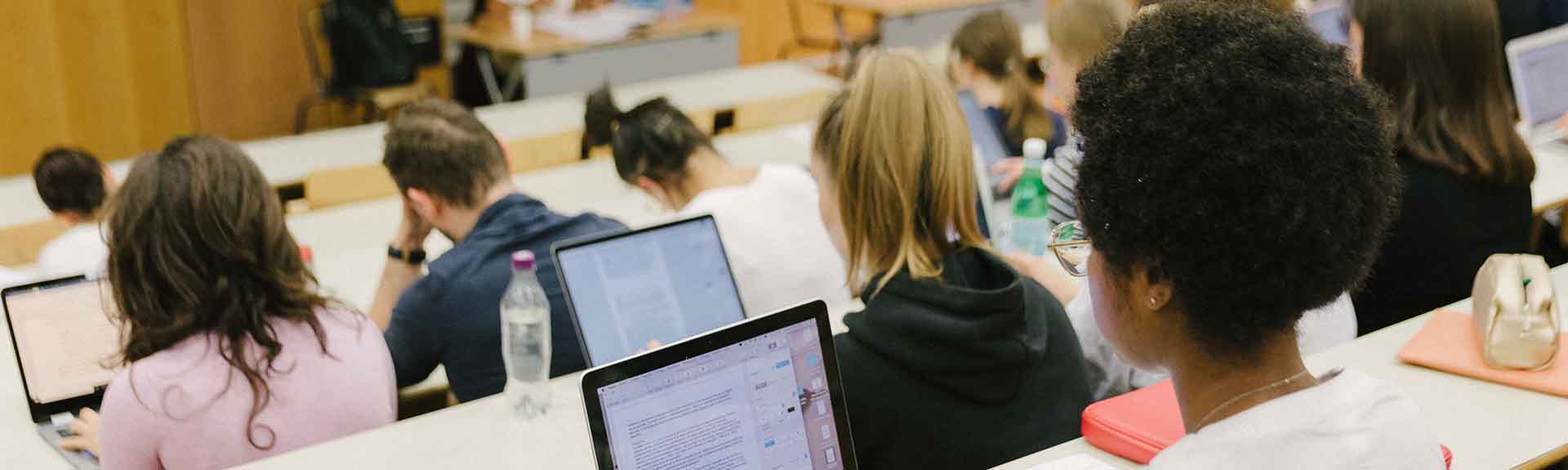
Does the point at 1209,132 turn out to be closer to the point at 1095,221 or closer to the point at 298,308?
the point at 1095,221

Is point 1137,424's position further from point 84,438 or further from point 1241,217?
point 84,438

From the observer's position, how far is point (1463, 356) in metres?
2.13

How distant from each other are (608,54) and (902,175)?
16.8ft

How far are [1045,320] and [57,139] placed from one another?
220 inches

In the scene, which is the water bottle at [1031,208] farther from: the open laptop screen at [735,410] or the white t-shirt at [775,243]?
the open laptop screen at [735,410]

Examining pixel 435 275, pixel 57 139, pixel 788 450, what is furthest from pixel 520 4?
pixel 788 450

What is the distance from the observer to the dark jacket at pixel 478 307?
2.62m

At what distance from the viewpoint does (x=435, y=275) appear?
8.57 ft

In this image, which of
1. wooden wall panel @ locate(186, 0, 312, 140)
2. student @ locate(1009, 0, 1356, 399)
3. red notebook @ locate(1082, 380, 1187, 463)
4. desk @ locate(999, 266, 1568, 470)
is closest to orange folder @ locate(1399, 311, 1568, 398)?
Result: desk @ locate(999, 266, 1568, 470)

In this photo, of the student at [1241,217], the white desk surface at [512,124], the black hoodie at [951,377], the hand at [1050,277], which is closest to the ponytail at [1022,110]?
the white desk surface at [512,124]

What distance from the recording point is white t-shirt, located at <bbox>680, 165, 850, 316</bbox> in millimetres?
2953

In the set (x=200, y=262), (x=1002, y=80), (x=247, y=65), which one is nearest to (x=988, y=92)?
(x=1002, y=80)

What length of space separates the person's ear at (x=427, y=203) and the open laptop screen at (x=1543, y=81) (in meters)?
3.07

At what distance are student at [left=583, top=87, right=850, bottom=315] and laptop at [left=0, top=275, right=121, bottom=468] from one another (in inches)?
44.1
